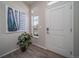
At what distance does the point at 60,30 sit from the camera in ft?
9.41

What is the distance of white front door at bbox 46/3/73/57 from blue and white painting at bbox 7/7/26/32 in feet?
4.62

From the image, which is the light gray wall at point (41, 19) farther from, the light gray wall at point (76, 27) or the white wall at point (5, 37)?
the light gray wall at point (76, 27)

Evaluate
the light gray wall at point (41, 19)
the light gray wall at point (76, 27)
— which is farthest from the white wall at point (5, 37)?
the light gray wall at point (76, 27)

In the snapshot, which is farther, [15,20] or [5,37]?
[15,20]

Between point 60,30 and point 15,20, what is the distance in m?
1.97

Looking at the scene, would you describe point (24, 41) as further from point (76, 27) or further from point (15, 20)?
point (76, 27)

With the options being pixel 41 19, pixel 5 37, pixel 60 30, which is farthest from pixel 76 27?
pixel 5 37

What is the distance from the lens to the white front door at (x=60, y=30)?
8.34ft

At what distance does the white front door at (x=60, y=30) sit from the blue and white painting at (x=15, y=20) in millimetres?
1408

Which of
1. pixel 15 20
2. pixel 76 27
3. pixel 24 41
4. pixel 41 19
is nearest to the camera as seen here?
pixel 76 27

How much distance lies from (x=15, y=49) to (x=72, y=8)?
2800mm

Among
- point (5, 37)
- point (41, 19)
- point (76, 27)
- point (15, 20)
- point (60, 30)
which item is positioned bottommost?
point (5, 37)

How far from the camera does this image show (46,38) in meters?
3.61

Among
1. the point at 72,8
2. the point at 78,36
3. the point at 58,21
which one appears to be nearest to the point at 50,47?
the point at 58,21
